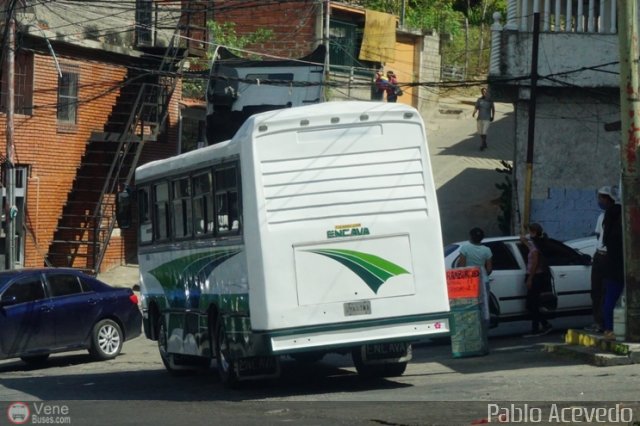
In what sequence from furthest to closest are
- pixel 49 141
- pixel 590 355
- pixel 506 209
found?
1. pixel 506 209
2. pixel 49 141
3. pixel 590 355

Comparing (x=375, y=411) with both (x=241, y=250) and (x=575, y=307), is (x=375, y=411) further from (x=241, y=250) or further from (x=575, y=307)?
(x=575, y=307)

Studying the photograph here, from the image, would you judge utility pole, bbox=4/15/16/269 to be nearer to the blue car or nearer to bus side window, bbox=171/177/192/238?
the blue car

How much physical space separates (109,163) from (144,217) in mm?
15196

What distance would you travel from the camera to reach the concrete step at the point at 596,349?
14469mm

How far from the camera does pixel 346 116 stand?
13.9 metres

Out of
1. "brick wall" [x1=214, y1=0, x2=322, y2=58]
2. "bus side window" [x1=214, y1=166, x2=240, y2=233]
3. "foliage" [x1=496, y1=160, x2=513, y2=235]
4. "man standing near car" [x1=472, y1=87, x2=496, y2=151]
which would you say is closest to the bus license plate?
"bus side window" [x1=214, y1=166, x2=240, y2=233]

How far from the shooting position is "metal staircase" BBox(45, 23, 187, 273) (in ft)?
105

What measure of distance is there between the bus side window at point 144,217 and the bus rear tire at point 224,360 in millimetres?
3359

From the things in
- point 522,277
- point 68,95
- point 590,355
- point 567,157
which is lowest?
point 590,355

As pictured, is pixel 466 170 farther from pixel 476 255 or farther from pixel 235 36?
pixel 476 255

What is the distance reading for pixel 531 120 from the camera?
2616 centimetres

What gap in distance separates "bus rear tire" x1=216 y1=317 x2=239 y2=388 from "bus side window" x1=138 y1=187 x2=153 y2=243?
3359 millimetres

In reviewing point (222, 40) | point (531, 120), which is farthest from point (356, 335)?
point (222, 40)

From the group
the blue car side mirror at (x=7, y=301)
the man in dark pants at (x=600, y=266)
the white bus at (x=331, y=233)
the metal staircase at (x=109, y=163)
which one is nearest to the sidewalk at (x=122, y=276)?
the metal staircase at (x=109, y=163)
